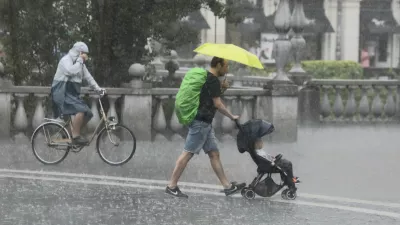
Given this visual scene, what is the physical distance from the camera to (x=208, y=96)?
32.9ft

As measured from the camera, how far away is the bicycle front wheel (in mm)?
12570

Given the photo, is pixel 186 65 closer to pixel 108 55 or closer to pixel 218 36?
pixel 218 36

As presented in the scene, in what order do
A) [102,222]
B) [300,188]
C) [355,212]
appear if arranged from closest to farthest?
1. [102,222]
2. [355,212]
3. [300,188]

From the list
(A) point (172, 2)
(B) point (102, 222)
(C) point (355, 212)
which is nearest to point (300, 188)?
(C) point (355, 212)

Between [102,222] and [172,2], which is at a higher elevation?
[172,2]

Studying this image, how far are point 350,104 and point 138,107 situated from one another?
593cm

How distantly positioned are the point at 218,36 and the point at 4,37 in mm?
26861

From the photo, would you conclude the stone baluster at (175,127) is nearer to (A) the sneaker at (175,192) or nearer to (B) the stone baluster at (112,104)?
(B) the stone baluster at (112,104)

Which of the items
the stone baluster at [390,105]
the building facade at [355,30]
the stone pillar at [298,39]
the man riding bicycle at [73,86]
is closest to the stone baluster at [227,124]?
the stone pillar at [298,39]

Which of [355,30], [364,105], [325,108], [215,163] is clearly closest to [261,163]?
[215,163]

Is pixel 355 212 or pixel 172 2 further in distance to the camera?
pixel 172 2

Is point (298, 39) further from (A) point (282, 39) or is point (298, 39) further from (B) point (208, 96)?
(B) point (208, 96)

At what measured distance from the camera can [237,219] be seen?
8.84 metres

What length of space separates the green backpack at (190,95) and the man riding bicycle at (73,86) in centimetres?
299
